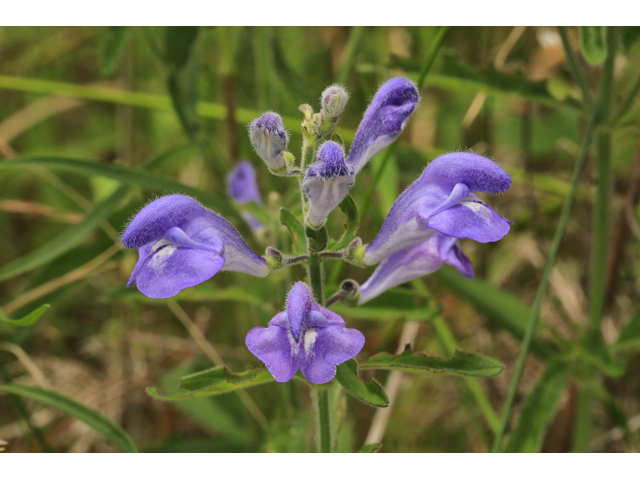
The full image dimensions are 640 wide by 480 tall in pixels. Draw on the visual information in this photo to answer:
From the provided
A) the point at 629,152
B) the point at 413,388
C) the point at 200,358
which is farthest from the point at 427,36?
the point at 200,358

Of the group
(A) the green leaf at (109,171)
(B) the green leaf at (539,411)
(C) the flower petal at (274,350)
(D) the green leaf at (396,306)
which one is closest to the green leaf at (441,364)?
(C) the flower petal at (274,350)

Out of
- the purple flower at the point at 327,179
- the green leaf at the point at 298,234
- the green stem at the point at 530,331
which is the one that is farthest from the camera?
the green stem at the point at 530,331

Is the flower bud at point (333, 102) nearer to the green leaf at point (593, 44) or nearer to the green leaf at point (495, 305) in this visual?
the green leaf at point (593, 44)

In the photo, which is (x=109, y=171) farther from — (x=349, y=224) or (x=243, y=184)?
(x=349, y=224)

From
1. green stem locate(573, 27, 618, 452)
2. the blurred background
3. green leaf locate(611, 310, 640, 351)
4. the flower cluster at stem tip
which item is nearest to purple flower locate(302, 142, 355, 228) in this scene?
the flower cluster at stem tip

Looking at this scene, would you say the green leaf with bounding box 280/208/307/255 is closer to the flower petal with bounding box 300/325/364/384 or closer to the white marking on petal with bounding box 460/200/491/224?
the flower petal with bounding box 300/325/364/384
